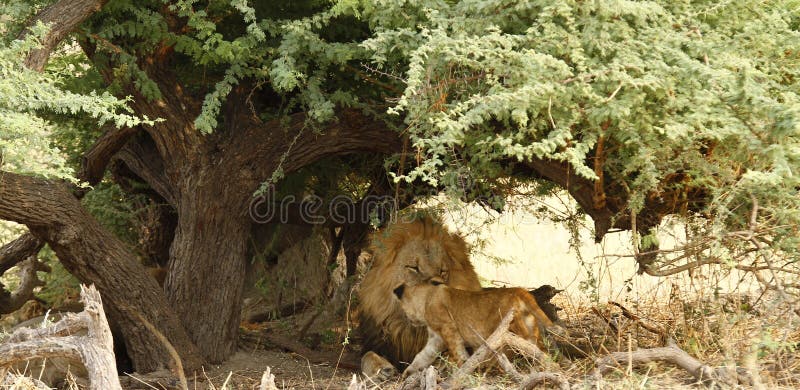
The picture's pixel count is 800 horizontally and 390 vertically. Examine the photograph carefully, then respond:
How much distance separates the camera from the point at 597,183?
17.9 feet

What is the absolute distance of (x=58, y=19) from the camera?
519 centimetres

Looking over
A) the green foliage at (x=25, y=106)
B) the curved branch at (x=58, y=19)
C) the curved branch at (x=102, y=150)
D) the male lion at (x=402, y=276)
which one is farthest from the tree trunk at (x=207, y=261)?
the green foliage at (x=25, y=106)

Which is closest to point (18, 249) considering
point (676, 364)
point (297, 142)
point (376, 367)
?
point (297, 142)

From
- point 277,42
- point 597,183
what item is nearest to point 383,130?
point 277,42

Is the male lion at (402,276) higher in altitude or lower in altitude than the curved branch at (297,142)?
lower

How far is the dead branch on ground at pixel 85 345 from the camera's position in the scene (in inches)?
165

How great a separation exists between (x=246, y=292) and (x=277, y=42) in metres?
3.54

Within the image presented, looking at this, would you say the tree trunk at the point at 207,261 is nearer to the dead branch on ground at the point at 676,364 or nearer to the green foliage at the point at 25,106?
the green foliage at the point at 25,106

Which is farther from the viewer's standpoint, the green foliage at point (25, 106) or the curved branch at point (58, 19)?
the curved branch at point (58, 19)

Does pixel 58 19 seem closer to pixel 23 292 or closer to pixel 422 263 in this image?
pixel 422 263

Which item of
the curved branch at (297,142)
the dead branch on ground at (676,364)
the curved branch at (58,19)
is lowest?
the dead branch on ground at (676,364)

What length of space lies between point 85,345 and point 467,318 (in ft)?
7.43

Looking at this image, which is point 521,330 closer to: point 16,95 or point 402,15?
point 402,15

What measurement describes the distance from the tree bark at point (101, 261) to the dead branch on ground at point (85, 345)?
1029mm
